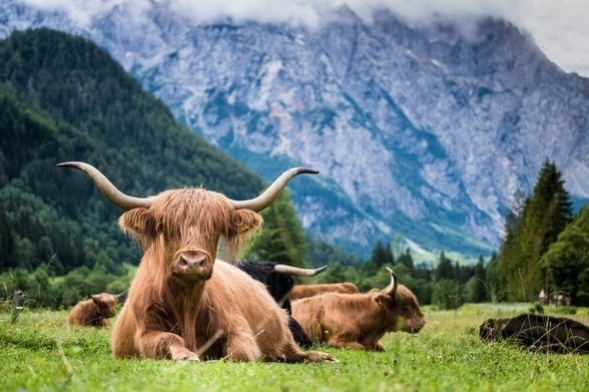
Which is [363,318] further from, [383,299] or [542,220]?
[542,220]

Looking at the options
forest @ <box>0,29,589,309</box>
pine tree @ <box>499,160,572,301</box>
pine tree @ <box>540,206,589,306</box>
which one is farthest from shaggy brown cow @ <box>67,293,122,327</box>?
pine tree @ <box>499,160,572,301</box>

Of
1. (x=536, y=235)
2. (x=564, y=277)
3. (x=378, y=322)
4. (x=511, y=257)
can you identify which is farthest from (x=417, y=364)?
(x=511, y=257)

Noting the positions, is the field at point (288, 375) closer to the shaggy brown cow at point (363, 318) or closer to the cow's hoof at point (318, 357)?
the cow's hoof at point (318, 357)

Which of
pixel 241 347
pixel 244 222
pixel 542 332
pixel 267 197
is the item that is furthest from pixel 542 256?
pixel 241 347

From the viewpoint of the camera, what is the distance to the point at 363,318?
57.2 feet

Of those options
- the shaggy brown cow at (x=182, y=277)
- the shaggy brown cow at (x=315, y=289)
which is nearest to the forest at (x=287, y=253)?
the shaggy brown cow at (x=182, y=277)

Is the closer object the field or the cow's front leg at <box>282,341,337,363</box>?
the field

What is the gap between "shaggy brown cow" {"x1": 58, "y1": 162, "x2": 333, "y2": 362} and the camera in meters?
8.44

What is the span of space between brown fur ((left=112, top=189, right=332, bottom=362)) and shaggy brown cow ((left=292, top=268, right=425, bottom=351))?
7814 millimetres

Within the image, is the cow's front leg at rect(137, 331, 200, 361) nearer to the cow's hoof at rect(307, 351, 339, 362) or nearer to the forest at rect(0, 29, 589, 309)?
the forest at rect(0, 29, 589, 309)

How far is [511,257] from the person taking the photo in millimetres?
87625

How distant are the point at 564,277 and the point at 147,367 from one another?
55.1 meters

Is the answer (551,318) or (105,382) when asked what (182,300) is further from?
(551,318)

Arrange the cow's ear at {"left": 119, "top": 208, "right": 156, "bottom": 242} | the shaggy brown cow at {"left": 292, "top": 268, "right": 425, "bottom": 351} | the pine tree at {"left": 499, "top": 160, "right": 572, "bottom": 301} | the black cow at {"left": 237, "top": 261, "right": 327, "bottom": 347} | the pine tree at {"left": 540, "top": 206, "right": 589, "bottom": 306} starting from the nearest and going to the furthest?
1. the cow's ear at {"left": 119, "top": 208, "right": 156, "bottom": 242}
2. the black cow at {"left": 237, "top": 261, "right": 327, "bottom": 347}
3. the shaggy brown cow at {"left": 292, "top": 268, "right": 425, "bottom": 351}
4. the pine tree at {"left": 540, "top": 206, "right": 589, "bottom": 306}
5. the pine tree at {"left": 499, "top": 160, "right": 572, "bottom": 301}
